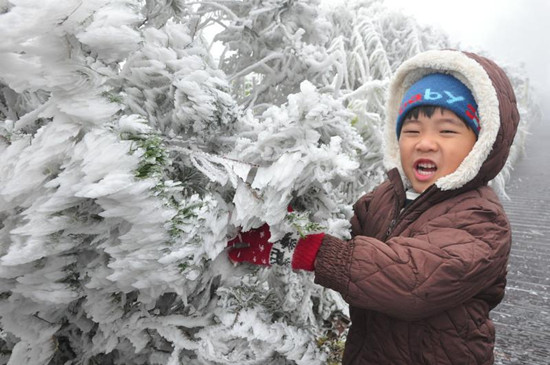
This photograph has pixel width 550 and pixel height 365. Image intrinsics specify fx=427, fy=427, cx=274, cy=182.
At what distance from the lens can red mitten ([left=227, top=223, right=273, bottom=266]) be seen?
55.5 inches

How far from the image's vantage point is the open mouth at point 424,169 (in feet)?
5.49

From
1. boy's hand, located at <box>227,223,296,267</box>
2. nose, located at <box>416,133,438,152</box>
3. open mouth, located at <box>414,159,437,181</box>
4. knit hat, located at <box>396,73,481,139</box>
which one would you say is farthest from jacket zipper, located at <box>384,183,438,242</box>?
boy's hand, located at <box>227,223,296,267</box>

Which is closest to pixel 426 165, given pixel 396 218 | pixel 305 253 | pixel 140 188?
pixel 396 218

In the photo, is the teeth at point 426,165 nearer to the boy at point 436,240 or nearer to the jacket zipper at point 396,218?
the boy at point 436,240

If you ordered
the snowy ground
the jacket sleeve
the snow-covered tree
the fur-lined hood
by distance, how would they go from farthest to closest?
the snowy ground
the fur-lined hood
the jacket sleeve
the snow-covered tree

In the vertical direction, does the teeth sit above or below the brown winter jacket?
above

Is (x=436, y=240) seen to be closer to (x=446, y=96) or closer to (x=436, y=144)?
(x=436, y=144)

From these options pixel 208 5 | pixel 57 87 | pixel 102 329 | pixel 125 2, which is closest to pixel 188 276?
pixel 102 329

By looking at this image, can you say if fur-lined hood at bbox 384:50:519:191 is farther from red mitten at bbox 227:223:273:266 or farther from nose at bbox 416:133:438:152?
red mitten at bbox 227:223:273:266

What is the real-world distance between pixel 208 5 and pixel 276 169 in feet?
4.01

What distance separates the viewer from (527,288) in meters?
5.05

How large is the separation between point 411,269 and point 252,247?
0.53m

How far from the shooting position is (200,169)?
1307 millimetres

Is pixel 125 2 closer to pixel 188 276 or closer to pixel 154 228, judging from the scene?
pixel 154 228
